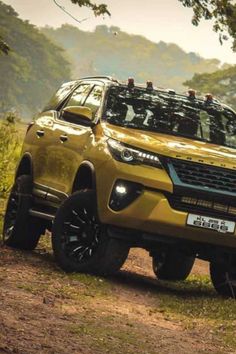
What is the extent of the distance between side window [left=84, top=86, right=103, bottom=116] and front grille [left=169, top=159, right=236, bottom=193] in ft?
4.47

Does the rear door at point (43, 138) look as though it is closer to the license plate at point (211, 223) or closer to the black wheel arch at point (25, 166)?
the black wheel arch at point (25, 166)

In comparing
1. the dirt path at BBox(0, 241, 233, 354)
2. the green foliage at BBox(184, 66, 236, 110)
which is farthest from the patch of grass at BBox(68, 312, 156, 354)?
the green foliage at BBox(184, 66, 236, 110)

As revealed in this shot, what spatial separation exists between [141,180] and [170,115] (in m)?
1.45

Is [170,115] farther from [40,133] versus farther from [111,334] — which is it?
[111,334]

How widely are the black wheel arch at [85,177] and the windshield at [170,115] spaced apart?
0.54 m

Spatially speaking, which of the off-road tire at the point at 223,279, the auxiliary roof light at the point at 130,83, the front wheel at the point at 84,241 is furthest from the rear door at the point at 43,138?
the off-road tire at the point at 223,279

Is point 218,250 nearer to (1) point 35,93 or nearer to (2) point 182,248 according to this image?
(2) point 182,248

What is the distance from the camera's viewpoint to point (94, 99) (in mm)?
7934

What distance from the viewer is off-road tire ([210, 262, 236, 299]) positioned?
749cm

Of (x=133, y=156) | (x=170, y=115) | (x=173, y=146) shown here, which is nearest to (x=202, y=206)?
(x=173, y=146)

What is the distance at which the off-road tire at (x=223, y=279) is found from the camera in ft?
24.6

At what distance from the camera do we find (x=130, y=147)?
674cm

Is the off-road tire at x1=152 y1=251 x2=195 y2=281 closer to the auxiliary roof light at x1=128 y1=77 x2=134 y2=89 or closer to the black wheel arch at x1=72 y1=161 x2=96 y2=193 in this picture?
the black wheel arch at x1=72 y1=161 x2=96 y2=193

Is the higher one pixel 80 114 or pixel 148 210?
pixel 80 114
